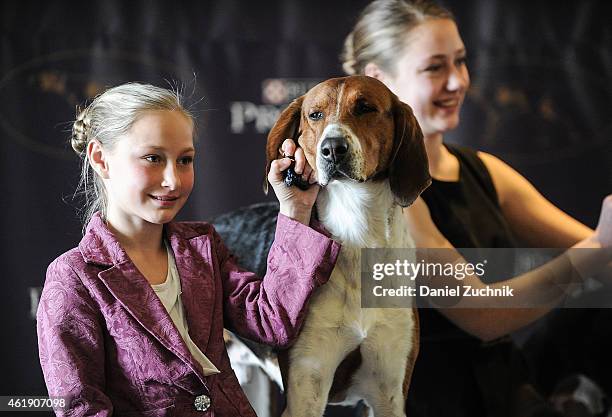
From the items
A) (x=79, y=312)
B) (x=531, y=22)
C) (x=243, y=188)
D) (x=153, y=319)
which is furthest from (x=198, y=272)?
(x=531, y=22)

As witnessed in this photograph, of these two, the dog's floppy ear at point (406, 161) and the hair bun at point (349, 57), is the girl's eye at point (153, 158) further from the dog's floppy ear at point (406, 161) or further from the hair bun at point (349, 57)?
Answer: the hair bun at point (349, 57)

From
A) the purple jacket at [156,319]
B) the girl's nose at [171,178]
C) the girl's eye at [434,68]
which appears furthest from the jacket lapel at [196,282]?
the girl's eye at [434,68]

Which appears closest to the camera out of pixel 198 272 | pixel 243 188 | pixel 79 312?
pixel 79 312

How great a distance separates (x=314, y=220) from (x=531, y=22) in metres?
1.06

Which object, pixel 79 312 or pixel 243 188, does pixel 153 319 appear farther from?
pixel 243 188

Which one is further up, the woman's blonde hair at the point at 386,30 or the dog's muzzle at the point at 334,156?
the woman's blonde hair at the point at 386,30

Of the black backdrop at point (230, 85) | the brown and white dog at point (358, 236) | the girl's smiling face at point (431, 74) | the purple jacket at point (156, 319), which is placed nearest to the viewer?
the purple jacket at point (156, 319)

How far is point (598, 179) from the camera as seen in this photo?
217 centimetres

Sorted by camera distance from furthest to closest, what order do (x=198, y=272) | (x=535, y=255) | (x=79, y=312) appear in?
(x=535, y=255) → (x=198, y=272) → (x=79, y=312)

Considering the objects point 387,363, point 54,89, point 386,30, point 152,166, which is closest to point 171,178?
point 152,166

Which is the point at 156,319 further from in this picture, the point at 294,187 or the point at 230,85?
the point at 230,85

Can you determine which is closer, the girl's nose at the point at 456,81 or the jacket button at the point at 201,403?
the jacket button at the point at 201,403

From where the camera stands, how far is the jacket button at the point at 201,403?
140cm

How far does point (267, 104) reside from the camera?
217 centimetres
